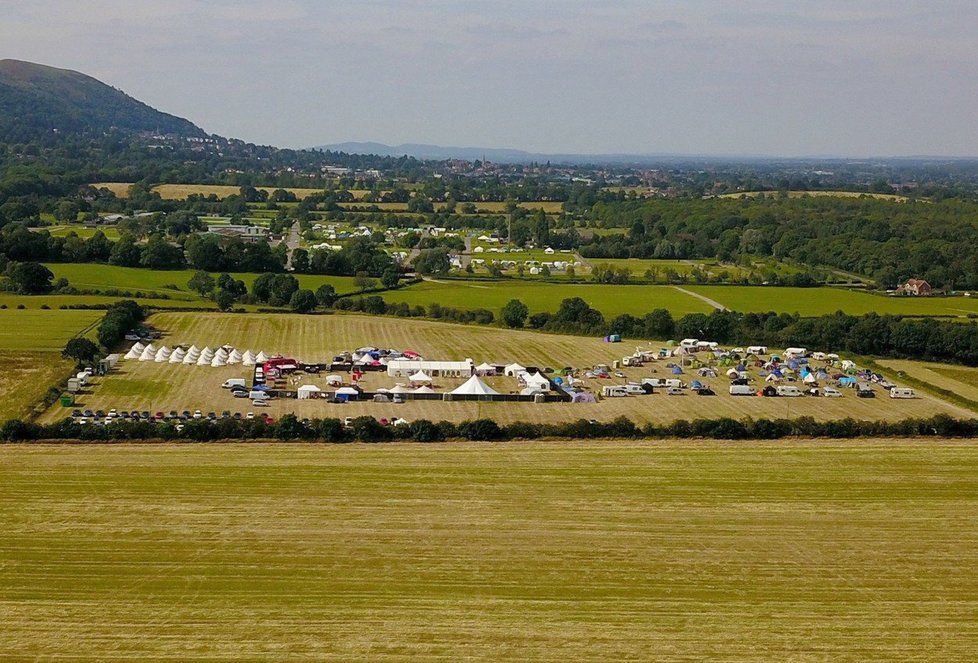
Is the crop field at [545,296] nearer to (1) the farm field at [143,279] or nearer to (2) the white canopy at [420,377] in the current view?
(1) the farm field at [143,279]

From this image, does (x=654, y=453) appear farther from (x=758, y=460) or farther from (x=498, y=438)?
(x=498, y=438)

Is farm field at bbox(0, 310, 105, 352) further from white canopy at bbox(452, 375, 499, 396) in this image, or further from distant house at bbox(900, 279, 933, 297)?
distant house at bbox(900, 279, 933, 297)

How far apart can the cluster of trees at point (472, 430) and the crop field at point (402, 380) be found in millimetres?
1695

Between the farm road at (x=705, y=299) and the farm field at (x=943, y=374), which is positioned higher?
the farm field at (x=943, y=374)

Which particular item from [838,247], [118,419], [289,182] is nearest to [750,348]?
[118,419]

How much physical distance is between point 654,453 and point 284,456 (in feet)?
30.6

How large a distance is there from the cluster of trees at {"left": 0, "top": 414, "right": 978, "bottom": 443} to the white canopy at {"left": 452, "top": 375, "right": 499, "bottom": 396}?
3.74 m

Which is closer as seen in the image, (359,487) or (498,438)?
(359,487)

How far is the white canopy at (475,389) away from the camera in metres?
30.0

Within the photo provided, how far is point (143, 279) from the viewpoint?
50.8 m

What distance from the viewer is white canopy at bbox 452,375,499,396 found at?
3000 centimetres

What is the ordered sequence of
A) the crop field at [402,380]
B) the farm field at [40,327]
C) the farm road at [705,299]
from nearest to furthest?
the crop field at [402,380]
the farm field at [40,327]
the farm road at [705,299]

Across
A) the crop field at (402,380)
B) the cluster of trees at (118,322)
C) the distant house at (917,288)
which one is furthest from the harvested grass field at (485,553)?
the distant house at (917,288)

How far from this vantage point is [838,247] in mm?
67438
